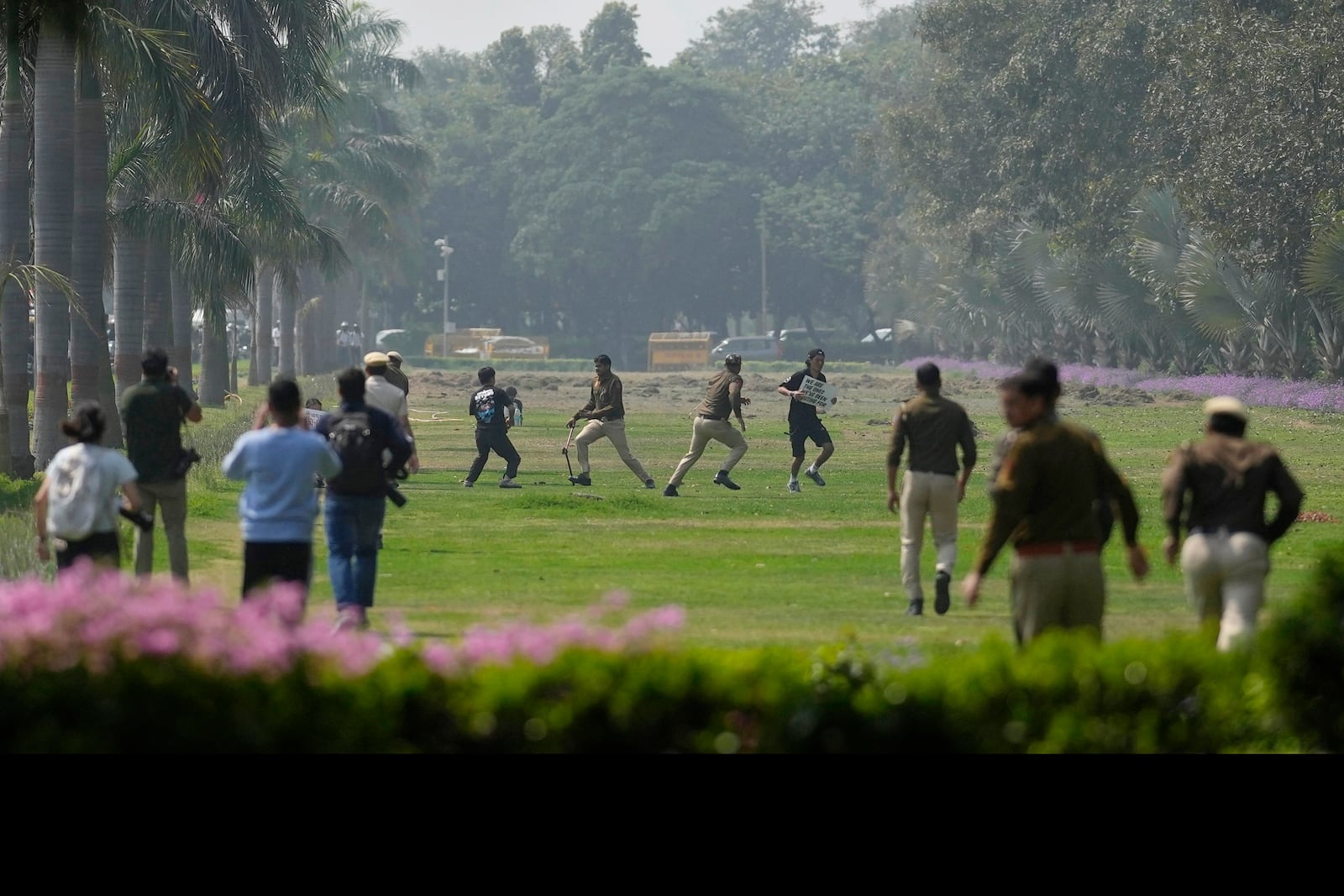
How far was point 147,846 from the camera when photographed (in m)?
7.83

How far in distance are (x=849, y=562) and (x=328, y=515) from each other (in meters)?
6.75

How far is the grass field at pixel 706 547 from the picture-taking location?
14930 mm

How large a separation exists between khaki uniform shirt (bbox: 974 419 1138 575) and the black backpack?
419cm

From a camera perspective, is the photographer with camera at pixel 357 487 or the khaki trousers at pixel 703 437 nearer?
the photographer with camera at pixel 357 487

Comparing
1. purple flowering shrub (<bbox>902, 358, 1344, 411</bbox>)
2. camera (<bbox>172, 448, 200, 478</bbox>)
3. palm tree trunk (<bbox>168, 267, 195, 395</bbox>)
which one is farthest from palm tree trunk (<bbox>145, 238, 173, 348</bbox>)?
purple flowering shrub (<bbox>902, 358, 1344, 411</bbox>)

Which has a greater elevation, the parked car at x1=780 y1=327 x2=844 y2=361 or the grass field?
the parked car at x1=780 y1=327 x2=844 y2=361

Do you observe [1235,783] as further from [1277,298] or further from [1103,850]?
[1277,298]

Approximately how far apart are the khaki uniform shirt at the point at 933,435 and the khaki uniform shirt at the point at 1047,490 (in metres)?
4.37

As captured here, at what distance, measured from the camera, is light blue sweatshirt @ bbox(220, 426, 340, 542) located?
11.3m

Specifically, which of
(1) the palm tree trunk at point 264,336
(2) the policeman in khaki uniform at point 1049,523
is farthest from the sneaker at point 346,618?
(1) the palm tree trunk at point 264,336

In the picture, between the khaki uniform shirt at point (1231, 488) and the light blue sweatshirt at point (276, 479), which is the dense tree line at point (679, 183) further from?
the khaki uniform shirt at point (1231, 488)

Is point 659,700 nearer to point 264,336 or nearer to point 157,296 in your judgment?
point 157,296

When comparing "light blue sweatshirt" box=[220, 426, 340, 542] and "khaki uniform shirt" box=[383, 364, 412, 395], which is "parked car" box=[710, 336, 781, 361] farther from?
"light blue sweatshirt" box=[220, 426, 340, 542]

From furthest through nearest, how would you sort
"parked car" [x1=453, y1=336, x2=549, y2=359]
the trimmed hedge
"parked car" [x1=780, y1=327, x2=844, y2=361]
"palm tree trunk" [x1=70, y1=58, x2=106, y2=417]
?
"parked car" [x1=780, y1=327, x2=844, y2=361] → "parked car" [x1=453, y1=336, x2=549, y2=359] → "palm tree trunk" [x1=70, y1=58, x2=106, y2=417] → the trimmed hedge
